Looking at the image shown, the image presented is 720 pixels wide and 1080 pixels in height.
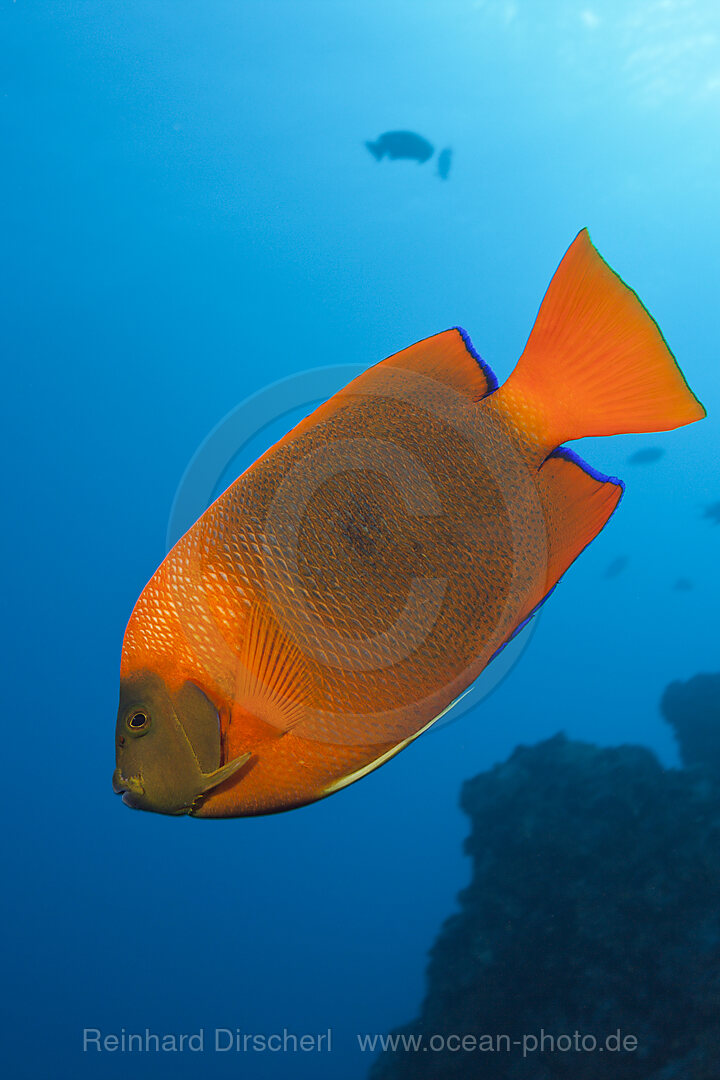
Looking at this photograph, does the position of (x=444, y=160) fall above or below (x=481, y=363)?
above

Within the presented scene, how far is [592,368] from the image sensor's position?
604 millimetres

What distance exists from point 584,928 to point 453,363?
195 inches

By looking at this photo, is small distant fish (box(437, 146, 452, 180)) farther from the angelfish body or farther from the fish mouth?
the fish mouth

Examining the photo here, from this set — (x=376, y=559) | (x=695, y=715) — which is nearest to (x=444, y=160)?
(x=695, y=715)

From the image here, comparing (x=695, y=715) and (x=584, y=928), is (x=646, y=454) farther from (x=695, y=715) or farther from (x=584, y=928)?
(x=584, y=928)

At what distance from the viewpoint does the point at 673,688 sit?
6.96 meters

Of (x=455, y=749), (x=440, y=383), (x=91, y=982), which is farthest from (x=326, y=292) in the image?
(x=91, y=982)

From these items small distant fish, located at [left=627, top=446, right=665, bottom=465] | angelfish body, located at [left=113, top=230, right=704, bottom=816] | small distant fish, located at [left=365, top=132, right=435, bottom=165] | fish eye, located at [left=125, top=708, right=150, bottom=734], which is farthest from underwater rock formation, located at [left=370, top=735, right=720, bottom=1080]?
small distant fish, located at [left=365, top=132, right=435, bottom=165]

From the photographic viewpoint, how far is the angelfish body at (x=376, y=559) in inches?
20.1

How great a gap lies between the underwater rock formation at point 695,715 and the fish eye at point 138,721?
20.6ft

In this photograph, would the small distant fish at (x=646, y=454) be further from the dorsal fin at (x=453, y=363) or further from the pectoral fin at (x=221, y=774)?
the pectoral fin at (x=221, y=774)

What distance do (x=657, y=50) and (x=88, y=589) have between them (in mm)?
12841

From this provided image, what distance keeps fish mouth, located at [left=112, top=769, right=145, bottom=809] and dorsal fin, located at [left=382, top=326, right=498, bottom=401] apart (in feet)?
1.66

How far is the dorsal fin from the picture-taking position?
24.9 inches
